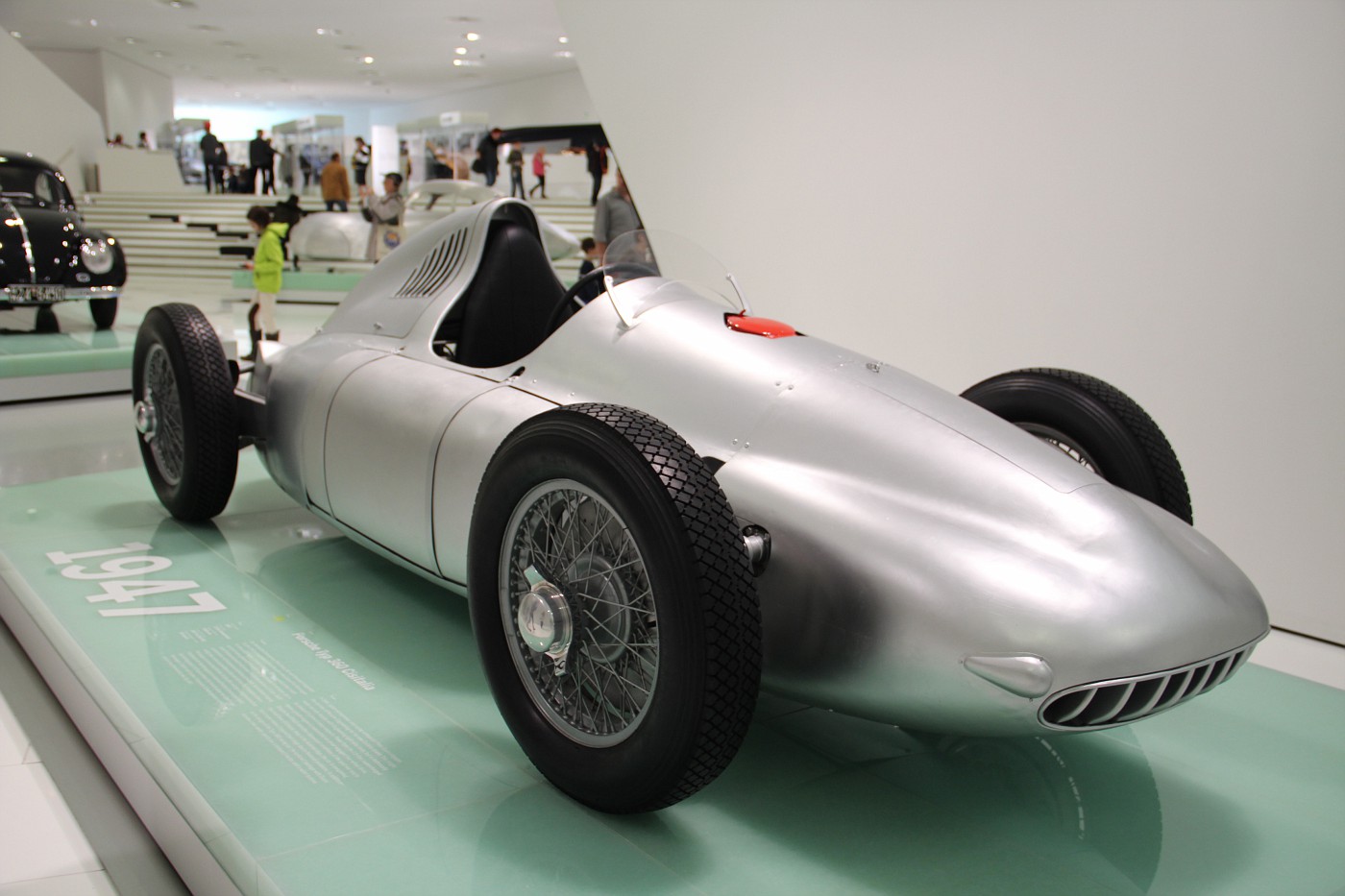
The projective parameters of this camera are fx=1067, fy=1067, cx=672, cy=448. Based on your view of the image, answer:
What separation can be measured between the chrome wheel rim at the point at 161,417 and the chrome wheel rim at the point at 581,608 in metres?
2.62

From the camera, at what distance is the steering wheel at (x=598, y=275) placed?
3420mm

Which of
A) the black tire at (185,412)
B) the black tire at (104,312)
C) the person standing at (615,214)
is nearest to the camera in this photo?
the black tire at (185,412)

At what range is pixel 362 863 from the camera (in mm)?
2236

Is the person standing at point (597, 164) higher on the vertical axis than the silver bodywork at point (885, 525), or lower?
higher

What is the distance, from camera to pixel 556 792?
8.36ft

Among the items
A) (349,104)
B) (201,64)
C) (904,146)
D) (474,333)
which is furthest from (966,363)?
(349,104)

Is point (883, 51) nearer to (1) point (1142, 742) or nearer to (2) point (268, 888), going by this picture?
(1) point (1142, 742)

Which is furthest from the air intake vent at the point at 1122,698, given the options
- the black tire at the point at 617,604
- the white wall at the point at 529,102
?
the white wall at the point at 529,102

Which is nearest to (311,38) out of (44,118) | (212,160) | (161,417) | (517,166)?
(212,160)

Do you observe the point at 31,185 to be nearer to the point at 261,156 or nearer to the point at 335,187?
the point at 335,187

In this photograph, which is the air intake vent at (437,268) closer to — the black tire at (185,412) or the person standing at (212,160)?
the black tire at (185,412)

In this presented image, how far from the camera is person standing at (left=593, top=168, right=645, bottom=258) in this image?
7707mm

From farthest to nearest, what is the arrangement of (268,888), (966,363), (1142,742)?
(966,363) → (1142,742) → (268,888)

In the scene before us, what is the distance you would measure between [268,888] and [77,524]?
3084mm
